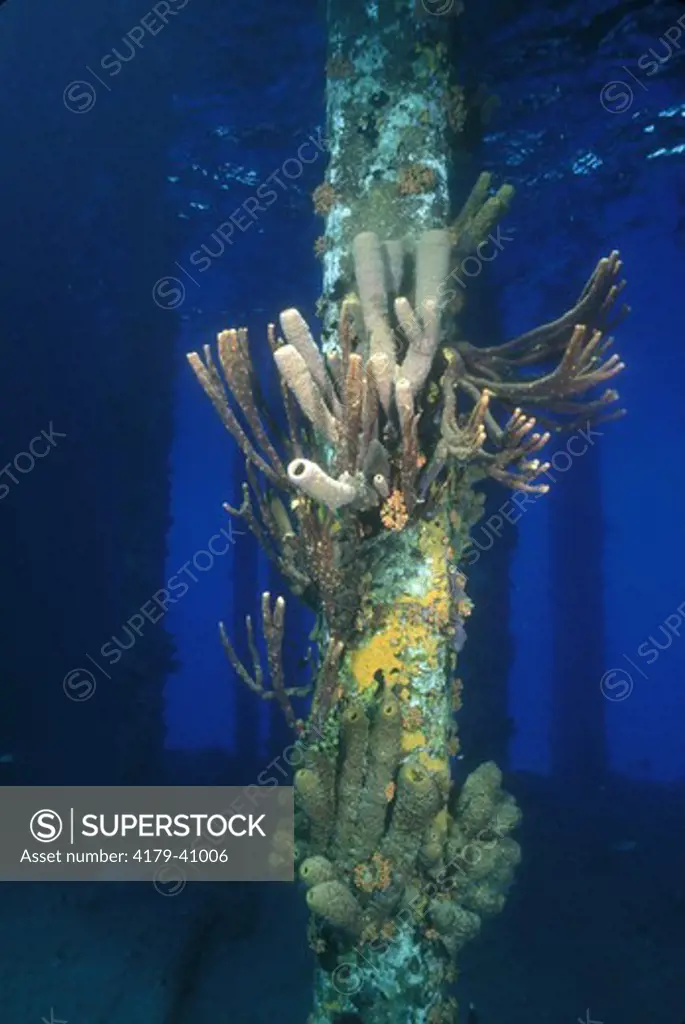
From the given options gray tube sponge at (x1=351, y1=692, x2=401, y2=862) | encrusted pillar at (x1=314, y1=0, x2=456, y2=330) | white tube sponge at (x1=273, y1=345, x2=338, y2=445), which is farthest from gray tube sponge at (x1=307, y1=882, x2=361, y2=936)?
encrusted pillar at (x1=314, y1=0, x2=456, y2=330)

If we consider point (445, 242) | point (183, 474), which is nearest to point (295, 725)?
point (445, 242)

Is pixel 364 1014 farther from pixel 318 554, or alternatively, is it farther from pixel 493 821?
pixel 318 554

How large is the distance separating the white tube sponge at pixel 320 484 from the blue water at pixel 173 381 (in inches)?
259

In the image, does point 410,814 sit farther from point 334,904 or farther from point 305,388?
point 305,388

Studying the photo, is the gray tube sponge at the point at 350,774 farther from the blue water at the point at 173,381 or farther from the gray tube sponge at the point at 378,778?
the blue water at the point at 173,381

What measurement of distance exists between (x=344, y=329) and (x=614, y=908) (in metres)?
10.2

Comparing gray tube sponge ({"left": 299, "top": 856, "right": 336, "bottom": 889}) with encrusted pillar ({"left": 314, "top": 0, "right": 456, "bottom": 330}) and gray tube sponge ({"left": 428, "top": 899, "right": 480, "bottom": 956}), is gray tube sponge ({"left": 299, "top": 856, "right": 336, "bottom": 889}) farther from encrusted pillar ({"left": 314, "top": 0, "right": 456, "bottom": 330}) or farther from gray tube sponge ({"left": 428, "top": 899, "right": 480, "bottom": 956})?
encrusted pillar ({"left": 314, "top": 0, "right": 456, "bottom": 330})

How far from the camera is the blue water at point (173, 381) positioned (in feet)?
29.1

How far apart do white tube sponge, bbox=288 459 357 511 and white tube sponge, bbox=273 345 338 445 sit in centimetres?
30

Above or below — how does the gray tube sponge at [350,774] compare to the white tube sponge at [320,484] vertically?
below

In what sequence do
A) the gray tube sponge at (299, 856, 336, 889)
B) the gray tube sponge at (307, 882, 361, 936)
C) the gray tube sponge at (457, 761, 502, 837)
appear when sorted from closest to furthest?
1. the gray tube sponge at (307, 882, 361, 936)
2. the gray tube sponge at (299, 856, 336, 889)
3. the gray tube sponge at (457, 761, 502, 837)

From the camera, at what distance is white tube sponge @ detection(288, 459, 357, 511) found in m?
3.73

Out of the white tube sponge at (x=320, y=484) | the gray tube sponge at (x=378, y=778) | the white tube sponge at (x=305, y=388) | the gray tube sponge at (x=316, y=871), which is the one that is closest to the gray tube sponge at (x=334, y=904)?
the gray tube sponge at (x=316, y=871)

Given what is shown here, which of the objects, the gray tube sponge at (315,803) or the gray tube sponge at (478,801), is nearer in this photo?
the gray tube sponge at (315,803)
